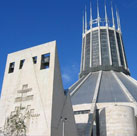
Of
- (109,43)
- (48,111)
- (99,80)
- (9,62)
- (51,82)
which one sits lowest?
(48,111)

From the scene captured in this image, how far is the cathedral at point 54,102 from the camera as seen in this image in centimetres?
1989

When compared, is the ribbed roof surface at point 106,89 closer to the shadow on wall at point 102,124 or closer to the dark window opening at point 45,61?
the shadow on wall at point 102,124

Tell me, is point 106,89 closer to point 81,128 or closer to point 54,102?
point 81,128

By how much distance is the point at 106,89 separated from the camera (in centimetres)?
3631

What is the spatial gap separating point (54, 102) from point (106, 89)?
58.8 ft

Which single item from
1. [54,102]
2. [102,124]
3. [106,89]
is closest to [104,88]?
[106,89]

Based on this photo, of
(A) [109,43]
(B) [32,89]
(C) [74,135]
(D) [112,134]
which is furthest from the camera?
(A) [109,43]

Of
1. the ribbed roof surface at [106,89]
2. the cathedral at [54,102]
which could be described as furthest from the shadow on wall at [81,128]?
the ribbed roof surface at [106,89]

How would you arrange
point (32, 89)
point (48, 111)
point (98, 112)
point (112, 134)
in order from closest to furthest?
1. point (48, 111)
2. point (32, 89)
3. point (112, 134)
4. point (98, 112)

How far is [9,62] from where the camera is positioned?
2412 centimetres

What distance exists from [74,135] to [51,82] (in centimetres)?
681

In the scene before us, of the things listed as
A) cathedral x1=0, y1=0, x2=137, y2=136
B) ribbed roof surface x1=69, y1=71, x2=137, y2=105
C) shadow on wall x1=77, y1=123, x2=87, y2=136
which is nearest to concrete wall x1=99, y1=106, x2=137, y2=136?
cathedral x1=0, y1=0, x2=137, y2=136

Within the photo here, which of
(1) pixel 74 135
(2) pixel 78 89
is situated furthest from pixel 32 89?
(2) pixel 78 89

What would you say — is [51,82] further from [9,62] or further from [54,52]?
[9,62]
